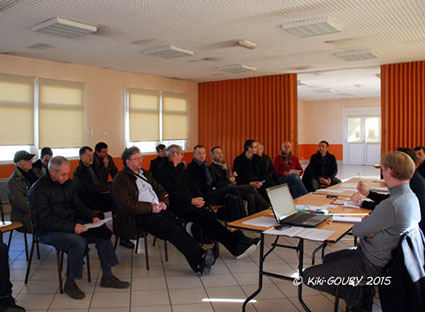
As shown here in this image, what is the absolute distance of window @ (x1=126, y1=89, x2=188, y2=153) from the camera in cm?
973

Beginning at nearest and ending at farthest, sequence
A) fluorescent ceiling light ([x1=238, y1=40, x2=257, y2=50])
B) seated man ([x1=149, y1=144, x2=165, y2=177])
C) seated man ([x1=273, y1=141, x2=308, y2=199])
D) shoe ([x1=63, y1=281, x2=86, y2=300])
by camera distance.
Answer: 1. shoe ([x1=63, y1=281, x2=86, y2=300])
2. fluorescent ceiling light ([x1=238, y1=40, x2=257, y2=50])
3. seated man ([x1=273, y1=141, x2=308, y2=199])
4. seated man ([x1=149, y1=144, x2=165, y2=177])

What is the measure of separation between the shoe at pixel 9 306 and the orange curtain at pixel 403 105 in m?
7.78

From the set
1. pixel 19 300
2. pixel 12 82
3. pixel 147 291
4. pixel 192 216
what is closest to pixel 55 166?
pixel 19 300

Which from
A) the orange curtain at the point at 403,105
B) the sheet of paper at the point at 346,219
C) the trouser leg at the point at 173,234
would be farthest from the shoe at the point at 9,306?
the orange curtain at the point at 403,105

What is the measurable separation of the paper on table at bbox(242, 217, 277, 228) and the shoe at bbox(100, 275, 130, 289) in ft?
4.79

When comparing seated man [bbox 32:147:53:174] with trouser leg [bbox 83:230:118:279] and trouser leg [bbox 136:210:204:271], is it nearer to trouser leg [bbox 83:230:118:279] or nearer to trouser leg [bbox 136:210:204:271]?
trouser leg [bbox 136:210:204:271]

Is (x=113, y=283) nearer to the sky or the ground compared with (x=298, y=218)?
nearer to the ground

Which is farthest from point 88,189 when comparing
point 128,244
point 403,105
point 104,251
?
point 403,105

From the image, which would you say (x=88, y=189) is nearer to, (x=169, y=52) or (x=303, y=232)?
(x=169, y=52)

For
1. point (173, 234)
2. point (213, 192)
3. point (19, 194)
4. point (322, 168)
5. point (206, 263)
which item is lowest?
point (206, 263)

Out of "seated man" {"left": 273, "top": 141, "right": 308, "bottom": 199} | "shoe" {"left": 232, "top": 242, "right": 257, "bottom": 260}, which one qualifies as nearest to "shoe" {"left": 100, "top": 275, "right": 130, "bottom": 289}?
"shoe" {"left": 232, "top": 242, "right": 257, "bottom": 260}

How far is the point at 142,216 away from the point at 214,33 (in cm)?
309

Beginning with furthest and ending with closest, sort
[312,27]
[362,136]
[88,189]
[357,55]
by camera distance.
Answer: [362,136] → [357,55] → [312,27] → [88,189]

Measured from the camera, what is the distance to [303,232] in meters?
3.06
